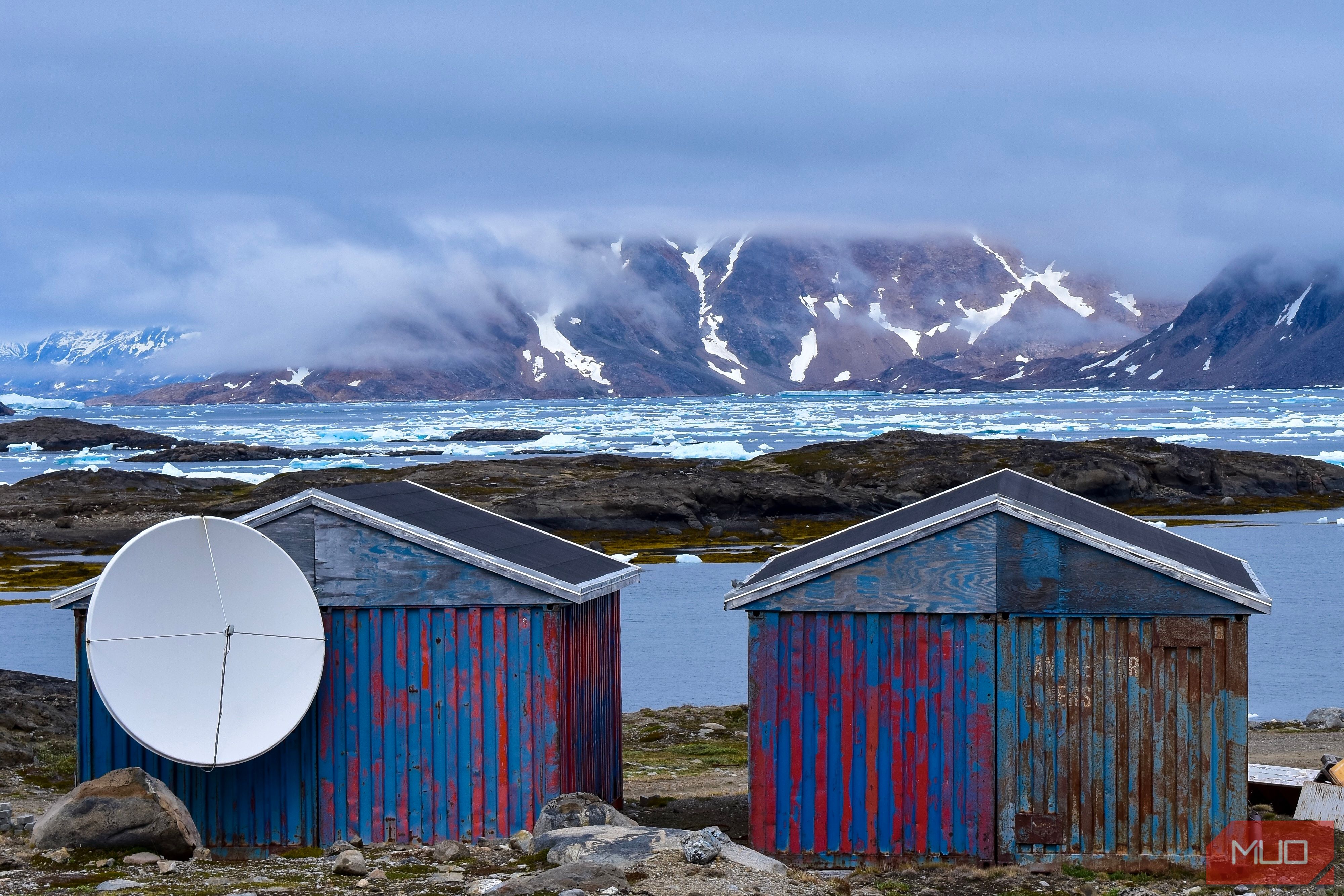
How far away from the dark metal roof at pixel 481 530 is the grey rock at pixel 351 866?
9.17 ft

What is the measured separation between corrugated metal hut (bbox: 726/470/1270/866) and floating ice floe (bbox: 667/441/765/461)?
78679 millimetres

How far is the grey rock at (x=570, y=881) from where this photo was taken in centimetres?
1041

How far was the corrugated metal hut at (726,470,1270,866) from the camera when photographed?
11680 mm

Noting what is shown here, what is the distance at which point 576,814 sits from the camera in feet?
39.5

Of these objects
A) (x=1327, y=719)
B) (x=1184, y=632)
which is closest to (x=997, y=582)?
(x=1184, y=632)

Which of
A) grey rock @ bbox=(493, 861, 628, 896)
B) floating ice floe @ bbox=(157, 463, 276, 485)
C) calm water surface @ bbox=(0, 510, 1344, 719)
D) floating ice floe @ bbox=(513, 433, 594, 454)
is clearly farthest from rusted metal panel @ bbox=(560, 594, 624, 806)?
floating ice floe @ bbox=(513, 433, 594, 454)

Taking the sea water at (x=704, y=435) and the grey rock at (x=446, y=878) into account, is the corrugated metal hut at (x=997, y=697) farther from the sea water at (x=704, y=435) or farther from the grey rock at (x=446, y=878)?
the sea water at (x=704, y=435)

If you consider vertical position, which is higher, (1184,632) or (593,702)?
(1184,632)


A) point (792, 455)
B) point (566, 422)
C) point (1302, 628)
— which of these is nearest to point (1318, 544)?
point (1302, 628)

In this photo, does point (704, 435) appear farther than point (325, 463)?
Yes

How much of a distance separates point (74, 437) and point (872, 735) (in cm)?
14874

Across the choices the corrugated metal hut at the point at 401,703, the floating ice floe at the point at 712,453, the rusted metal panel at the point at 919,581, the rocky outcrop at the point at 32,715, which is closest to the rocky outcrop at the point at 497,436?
the floating ice floe at the point at 712,453

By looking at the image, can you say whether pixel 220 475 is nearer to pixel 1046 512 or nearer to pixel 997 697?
pixel 997 697

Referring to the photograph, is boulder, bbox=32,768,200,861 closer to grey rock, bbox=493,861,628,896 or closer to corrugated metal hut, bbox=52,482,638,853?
corrugated metal hut, bbox=52,482,638,853
